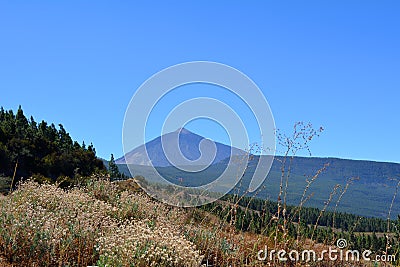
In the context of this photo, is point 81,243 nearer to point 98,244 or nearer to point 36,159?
point 98,244

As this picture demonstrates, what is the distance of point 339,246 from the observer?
749 centimetres

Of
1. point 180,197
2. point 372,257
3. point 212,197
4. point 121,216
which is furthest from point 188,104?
point 372,257
